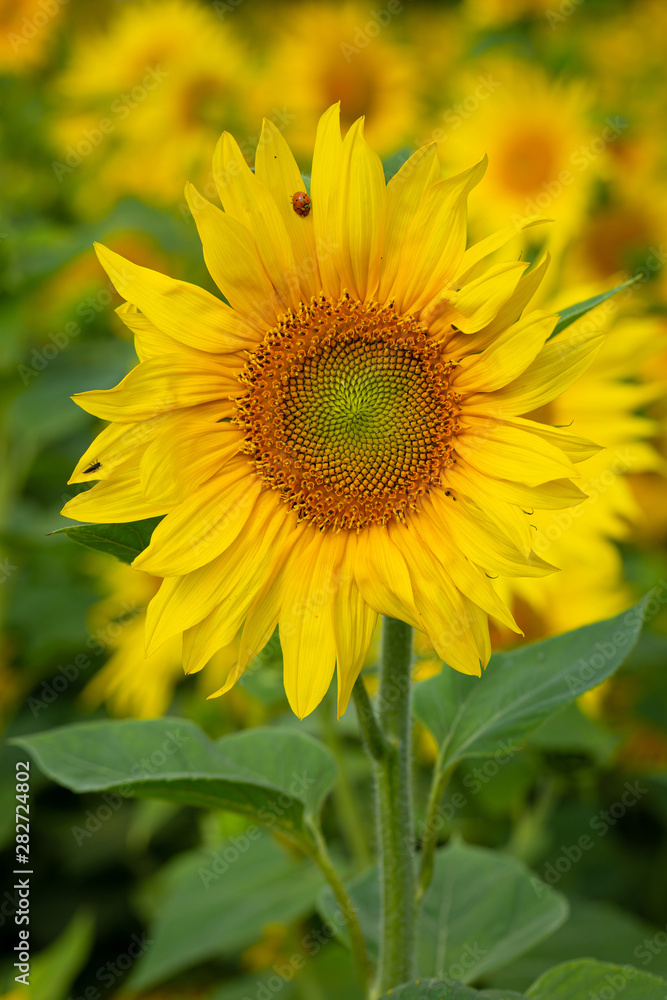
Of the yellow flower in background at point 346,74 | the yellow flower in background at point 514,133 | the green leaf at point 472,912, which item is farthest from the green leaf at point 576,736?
the yellow flower in background at point 346,74

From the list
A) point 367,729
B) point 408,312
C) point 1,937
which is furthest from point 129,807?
point 408,312

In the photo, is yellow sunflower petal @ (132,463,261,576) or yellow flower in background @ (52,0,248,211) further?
yellow flower in background @ (52,0,248,211)

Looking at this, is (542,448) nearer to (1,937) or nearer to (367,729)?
(367,729)

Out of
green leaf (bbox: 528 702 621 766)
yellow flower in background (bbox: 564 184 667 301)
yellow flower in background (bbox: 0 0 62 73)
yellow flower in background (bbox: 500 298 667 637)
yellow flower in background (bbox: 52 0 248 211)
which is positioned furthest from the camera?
yellow flower in background (bbox: 0 0 62 73)

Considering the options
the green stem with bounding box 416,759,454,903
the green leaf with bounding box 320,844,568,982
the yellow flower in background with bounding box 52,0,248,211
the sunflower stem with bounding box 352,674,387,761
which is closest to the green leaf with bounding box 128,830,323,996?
the green leaf with bounding box 320,844,568,982

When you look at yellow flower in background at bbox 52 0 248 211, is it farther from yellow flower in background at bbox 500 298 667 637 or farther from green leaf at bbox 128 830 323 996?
green leaf at bbox 128 830 323 996

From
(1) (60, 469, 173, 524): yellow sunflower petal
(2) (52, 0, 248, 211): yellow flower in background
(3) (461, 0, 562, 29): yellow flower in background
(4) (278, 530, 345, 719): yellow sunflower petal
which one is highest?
(3) (461, 0, 562, 29): yellow flower in background
